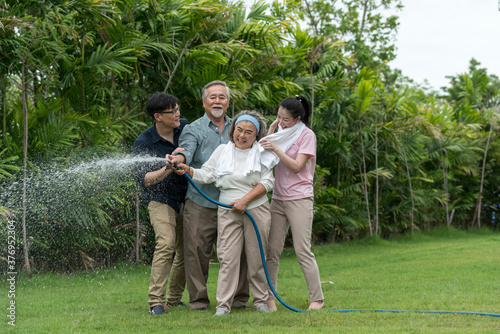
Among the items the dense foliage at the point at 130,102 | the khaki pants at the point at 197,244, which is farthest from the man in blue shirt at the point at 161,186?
the dense foliage at the point at 130,102

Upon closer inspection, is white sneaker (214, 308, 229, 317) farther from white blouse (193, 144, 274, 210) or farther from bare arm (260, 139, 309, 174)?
bare arm (260, 139, 309, 174)

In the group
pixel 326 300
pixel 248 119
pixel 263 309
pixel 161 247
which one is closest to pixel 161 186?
pixel 161 247

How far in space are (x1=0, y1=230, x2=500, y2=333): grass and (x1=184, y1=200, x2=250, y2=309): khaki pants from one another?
0.53 ft

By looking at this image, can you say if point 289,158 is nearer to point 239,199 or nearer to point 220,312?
point 239,199

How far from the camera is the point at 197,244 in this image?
465 centimetres

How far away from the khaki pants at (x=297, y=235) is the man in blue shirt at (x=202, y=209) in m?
0.26

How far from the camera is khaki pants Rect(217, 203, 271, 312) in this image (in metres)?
4.49

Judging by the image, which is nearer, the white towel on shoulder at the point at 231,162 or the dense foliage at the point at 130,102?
the white towel on shoulder at the point at 231,162

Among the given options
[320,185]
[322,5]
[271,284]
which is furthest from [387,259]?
[322,5]

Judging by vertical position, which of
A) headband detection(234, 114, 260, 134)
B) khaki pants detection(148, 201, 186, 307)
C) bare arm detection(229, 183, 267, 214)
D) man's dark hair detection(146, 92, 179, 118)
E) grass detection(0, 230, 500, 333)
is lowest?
grass detection(0, 230, 500, 333)

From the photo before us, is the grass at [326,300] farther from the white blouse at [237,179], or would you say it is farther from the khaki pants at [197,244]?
the white blouse at [237,179]

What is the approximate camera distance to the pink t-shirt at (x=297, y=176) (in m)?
4.68

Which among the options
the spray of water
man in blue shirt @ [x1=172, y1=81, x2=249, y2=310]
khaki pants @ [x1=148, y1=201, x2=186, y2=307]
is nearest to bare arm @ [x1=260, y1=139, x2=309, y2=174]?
man in blue shirt @ [x1=172, y1=81, x2=249, y2=310]

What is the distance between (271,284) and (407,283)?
227 cm
